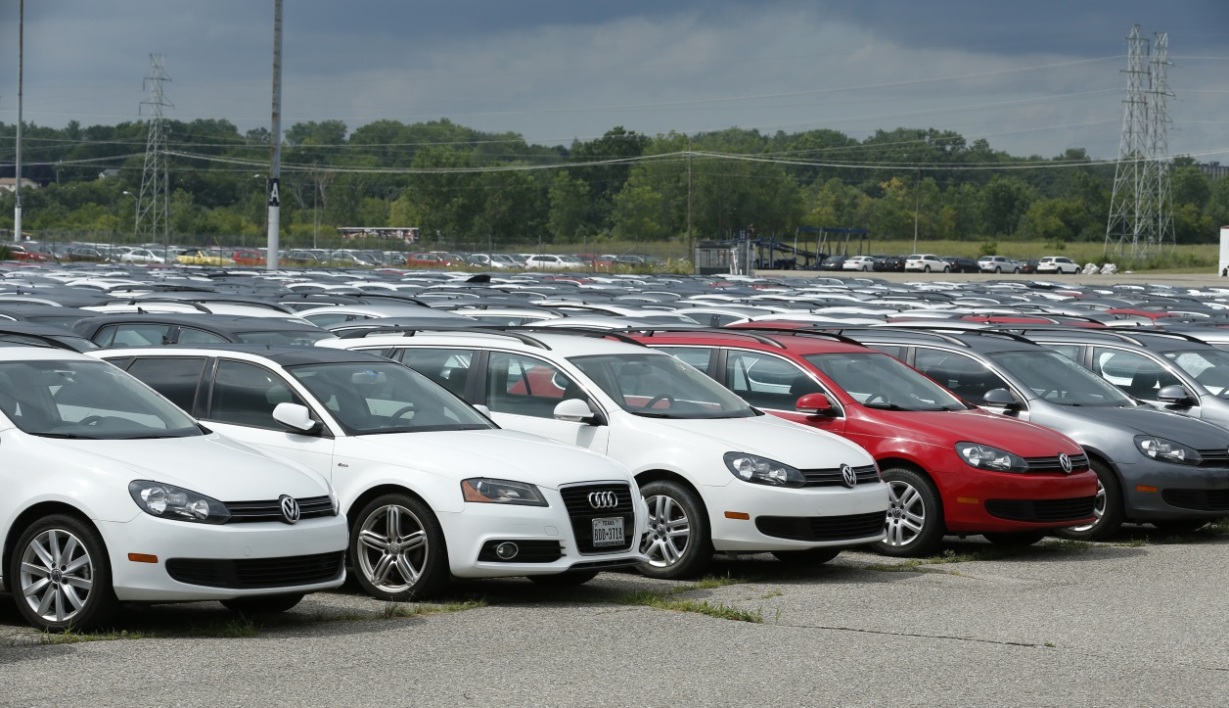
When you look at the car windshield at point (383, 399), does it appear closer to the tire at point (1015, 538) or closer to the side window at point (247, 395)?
the side window at point (247, 395)

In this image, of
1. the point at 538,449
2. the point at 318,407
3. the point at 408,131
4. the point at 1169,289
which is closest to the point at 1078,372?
the point at 538,449

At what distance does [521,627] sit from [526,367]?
310 cm

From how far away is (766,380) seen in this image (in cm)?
1264

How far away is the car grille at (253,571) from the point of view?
772cm

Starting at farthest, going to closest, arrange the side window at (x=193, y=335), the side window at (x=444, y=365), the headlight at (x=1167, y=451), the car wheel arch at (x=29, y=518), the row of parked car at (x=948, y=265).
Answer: the row of parked car at (x=948, y=265)
the side window at (x=193, y=335)
the headlight at (x=1167, y=451)
the side window at (x=444, y=365)
the car wheel arch at (x=29, y=518)

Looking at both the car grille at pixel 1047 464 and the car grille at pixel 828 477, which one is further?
the car grille at pixel 1047 464

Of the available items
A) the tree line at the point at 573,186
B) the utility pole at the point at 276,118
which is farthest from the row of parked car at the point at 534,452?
the tree line at the point at 573,186

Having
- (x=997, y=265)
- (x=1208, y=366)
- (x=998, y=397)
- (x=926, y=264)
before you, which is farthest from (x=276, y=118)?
(x=997, y=265)

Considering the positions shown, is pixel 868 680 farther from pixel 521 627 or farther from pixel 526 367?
pixel 526 367

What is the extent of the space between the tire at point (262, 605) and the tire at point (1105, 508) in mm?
7002

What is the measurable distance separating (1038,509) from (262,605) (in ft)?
19.7

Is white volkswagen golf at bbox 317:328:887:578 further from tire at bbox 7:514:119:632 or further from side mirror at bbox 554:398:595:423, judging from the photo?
tire at bbox 7:514:119:632

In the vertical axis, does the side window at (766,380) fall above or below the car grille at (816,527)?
above

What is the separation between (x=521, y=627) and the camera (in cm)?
836
